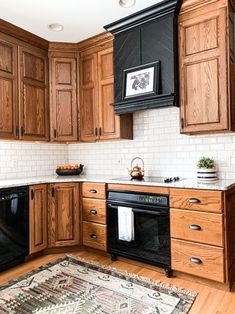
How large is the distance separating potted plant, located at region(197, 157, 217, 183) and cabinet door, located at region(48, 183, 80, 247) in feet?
4.73

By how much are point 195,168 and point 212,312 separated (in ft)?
4.65

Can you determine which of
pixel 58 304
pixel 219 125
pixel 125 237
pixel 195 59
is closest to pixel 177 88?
pixel 195 59

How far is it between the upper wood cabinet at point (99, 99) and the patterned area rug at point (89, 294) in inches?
62.6

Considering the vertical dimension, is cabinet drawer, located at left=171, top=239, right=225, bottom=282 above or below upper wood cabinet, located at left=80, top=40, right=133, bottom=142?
below

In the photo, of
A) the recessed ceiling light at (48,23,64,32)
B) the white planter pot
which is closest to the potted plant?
the white planter pot

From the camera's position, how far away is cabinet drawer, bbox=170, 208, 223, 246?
215cm

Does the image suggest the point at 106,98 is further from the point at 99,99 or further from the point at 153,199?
the point at 153,199

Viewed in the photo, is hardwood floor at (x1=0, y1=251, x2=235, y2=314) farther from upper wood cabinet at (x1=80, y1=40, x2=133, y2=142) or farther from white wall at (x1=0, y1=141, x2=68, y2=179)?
upper wood cabinet at (x1=80, y1=40, x2=133, y2=142)

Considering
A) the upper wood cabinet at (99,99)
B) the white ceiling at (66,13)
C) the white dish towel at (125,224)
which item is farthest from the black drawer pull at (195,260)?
the white ceiling at (66,13)

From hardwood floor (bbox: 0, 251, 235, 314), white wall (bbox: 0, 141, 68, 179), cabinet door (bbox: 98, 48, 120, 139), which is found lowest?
hardwood floor (bbox: 0, 251, 235, 314)

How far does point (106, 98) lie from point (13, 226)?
72.3 inches

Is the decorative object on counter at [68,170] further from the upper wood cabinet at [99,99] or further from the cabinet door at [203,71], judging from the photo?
the cabinet door at [203,71]

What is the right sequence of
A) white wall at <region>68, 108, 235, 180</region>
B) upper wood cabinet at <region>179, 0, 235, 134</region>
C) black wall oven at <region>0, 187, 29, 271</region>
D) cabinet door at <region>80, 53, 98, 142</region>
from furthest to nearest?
cabinet door at <region>80, 53, 98, 142</region>, white wall at <region>68, 108, 235, 180</region>, black wall oven at <region>0, 187, 29, 271</region>, upper wood cabinet at <region>179, 0, 235, 134</region>

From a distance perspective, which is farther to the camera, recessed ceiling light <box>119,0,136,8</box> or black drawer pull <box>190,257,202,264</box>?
recessed ceiling light <box>119,0,136,8</box>
